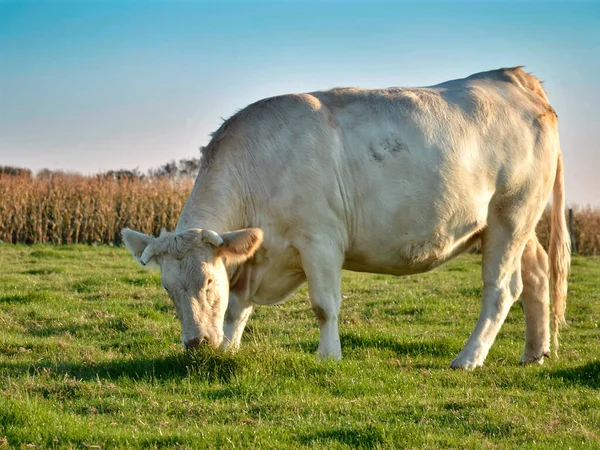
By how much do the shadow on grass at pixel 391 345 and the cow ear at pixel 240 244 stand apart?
1772 millimetres

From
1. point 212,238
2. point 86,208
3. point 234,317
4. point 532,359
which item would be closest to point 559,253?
point 532,359

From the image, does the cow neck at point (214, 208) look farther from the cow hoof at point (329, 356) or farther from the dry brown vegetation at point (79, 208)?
the dry brown vegetation at point (79, 208)

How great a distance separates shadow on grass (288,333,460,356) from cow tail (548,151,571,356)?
1.37 metres

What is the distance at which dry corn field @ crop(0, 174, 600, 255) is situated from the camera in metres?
27.2

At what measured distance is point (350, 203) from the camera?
28.0ft

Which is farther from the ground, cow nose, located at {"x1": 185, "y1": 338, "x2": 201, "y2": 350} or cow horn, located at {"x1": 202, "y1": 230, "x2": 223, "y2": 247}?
cow horn, located at {"x1": 202, "y1": 230, "x2": 223, "y2": 247}

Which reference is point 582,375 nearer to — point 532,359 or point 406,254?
point 532,359

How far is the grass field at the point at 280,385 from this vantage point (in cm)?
573

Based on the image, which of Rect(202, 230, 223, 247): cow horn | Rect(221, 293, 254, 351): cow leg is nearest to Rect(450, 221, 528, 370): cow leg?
Rect(221, 293, 254, 351): cow leg

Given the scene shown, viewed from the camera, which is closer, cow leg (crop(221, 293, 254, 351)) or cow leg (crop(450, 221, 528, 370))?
cow leg (crop(221, 293, 254, 351))

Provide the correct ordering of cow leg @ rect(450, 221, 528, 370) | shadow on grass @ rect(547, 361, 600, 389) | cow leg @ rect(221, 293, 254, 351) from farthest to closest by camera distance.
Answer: cow leg @ rect(450, 221, 528, 370) → cow leg @ rect(221, 293, 254, 351) → shadow on grass @ rect(547, 361, 600, 389)

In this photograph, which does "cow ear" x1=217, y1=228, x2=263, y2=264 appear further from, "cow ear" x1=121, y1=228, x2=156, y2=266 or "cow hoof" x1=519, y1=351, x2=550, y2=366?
"cow hoof" x1=519, y1=351, x2=550, y2=366

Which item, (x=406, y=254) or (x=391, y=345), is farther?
(x=391, y=345)

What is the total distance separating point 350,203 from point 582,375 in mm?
2839
